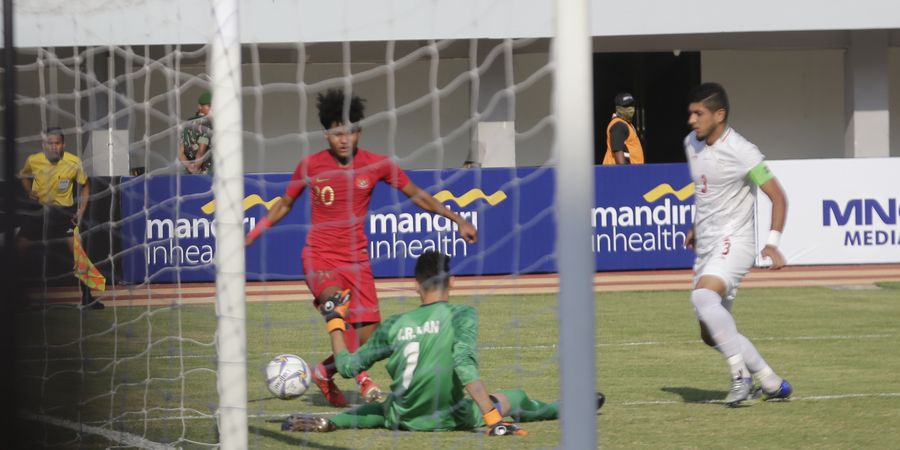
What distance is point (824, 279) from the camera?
16.9m

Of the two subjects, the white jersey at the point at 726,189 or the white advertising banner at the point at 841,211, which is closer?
the white jersey at the point at 726,189

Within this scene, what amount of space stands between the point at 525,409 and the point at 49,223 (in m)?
2.72

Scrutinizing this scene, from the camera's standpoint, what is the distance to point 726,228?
27.9 ft

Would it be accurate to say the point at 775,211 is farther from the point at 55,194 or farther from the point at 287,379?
the point at 55,194

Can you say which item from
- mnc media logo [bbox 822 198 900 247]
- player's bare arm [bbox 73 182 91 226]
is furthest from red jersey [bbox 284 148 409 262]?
mnc media logo [bbox 822 198 900 247]

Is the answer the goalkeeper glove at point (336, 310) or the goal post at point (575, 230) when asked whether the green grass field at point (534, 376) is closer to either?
the goalkeeper glove at point (336, 310)

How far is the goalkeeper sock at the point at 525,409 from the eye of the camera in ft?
24.5

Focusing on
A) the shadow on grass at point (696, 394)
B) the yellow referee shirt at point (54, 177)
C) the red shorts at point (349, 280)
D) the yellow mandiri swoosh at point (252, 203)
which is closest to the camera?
the yellow referee shirt at point (54, 177)

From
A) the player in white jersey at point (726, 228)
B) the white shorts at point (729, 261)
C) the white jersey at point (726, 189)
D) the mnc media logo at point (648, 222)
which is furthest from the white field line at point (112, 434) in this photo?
the mnc media logo at point (648, 222)

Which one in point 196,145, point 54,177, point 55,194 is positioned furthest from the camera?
point 196,145

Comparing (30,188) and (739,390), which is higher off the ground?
(30,188)

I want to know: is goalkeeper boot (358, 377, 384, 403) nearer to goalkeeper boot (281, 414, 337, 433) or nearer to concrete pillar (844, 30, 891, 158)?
goalkeeper boot (281, 414, 337, 433)

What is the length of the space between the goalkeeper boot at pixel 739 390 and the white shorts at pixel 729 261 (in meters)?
0.56

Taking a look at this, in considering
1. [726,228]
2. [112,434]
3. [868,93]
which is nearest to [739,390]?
[726,228]
